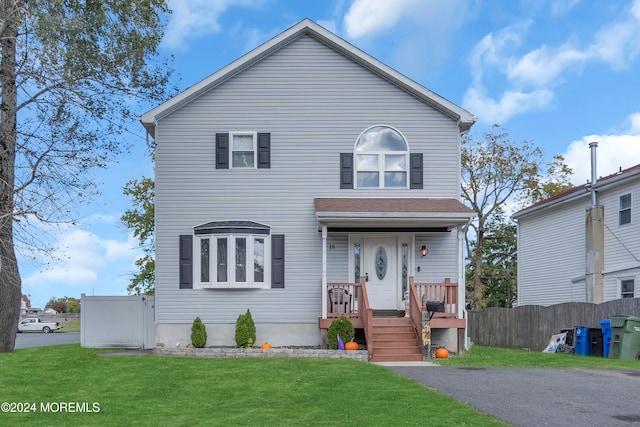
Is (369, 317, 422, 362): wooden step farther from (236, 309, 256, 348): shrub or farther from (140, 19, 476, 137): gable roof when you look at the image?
(140, 19, 476, 137): gable roof

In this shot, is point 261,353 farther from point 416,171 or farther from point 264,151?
point 416,171

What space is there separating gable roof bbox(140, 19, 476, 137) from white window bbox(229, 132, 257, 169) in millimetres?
1504

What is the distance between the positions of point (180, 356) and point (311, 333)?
340 cm

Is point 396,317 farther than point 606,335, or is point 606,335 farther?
point 606,335

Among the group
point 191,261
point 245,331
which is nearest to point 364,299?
point 245,331

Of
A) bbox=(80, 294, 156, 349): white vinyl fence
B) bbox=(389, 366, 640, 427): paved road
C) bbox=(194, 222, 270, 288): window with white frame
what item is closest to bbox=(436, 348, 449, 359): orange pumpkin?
bbox=(389, 366, 640, 427): paved road

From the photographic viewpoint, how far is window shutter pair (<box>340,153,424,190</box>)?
58.9ft

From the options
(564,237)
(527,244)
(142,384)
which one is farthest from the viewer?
(527,244)

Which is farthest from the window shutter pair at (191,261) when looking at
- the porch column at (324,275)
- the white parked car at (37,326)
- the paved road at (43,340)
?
the white parked car at (37,326)

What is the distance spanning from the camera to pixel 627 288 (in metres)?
22.2

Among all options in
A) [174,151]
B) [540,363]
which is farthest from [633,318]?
[174,151]

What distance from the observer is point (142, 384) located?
1190 centimetres

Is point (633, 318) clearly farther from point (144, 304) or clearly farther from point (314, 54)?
point (144, 304)

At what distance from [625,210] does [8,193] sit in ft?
60.7
